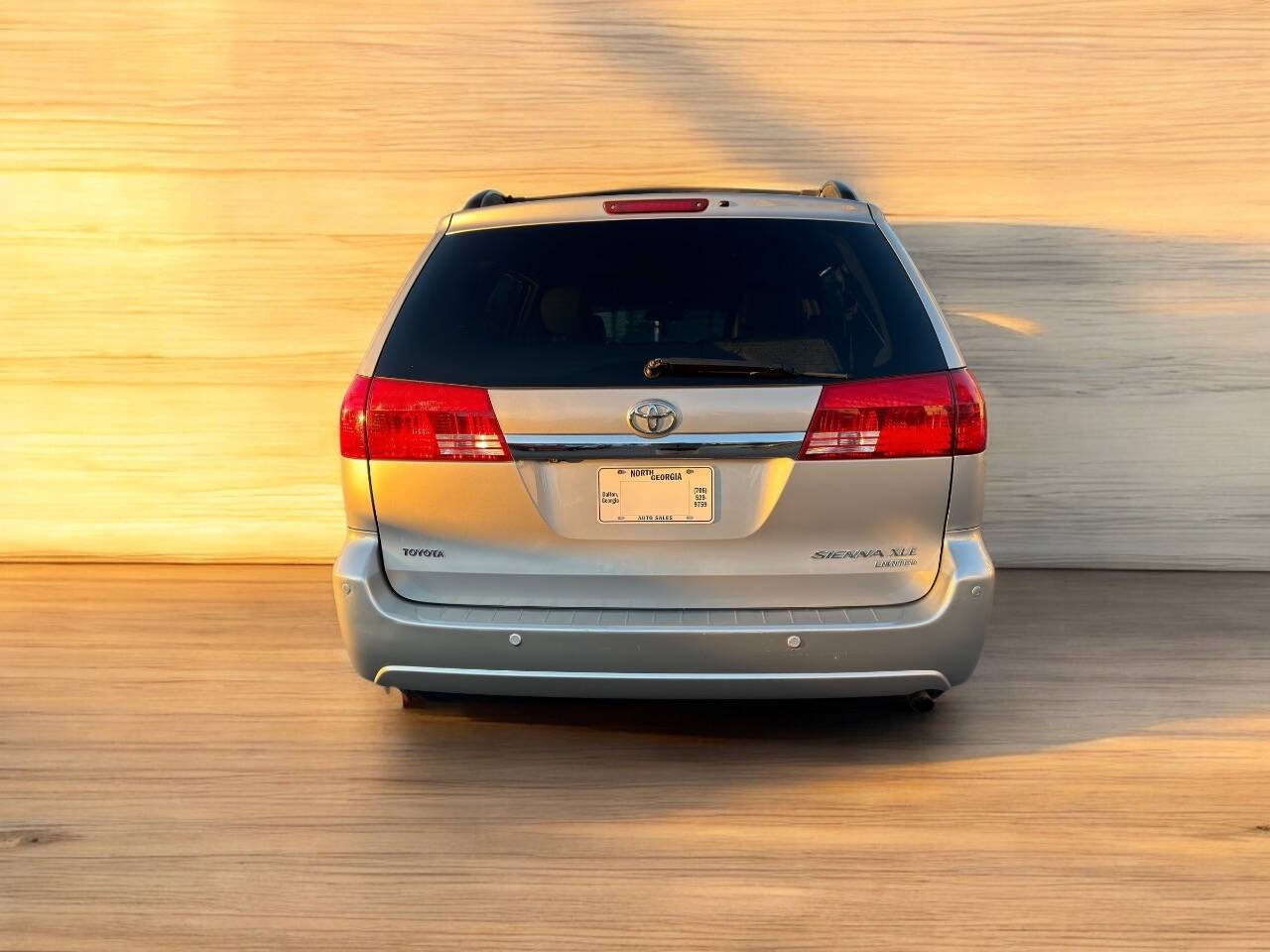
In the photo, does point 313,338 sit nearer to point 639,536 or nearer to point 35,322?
point 35,322

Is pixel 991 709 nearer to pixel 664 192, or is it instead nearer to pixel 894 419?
pixel 894 419

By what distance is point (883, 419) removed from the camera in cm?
324

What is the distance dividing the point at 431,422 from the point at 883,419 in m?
1.09

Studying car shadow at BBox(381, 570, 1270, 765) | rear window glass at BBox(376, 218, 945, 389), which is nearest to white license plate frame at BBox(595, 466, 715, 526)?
rear window glass at BBox(376, 218, 945, 389)

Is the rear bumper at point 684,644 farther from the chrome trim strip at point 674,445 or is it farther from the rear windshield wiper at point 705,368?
the rear windshield wiper at point 705,368

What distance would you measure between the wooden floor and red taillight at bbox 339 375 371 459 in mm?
855

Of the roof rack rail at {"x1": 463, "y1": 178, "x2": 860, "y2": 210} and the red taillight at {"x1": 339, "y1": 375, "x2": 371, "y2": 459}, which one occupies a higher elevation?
the roof rack rail at {"x1": 463, "y1": 178, "x2": 860, "y2": 210}

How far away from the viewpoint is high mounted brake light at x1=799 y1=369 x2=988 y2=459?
3215 mm

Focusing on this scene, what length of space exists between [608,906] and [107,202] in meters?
4.34

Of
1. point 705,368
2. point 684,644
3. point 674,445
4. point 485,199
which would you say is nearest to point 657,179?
point 485,199

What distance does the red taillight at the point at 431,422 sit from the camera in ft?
10.6

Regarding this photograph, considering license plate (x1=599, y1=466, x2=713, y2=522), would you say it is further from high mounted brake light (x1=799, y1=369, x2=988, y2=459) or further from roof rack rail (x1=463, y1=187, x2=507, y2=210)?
roof rack rail (x1=463, y1=187, x2=507, y2=210)

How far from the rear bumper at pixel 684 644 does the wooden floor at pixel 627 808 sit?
286mm

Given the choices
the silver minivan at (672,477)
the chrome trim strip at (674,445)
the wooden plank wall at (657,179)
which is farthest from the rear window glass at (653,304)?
the wooden plank wall at (657,179)
